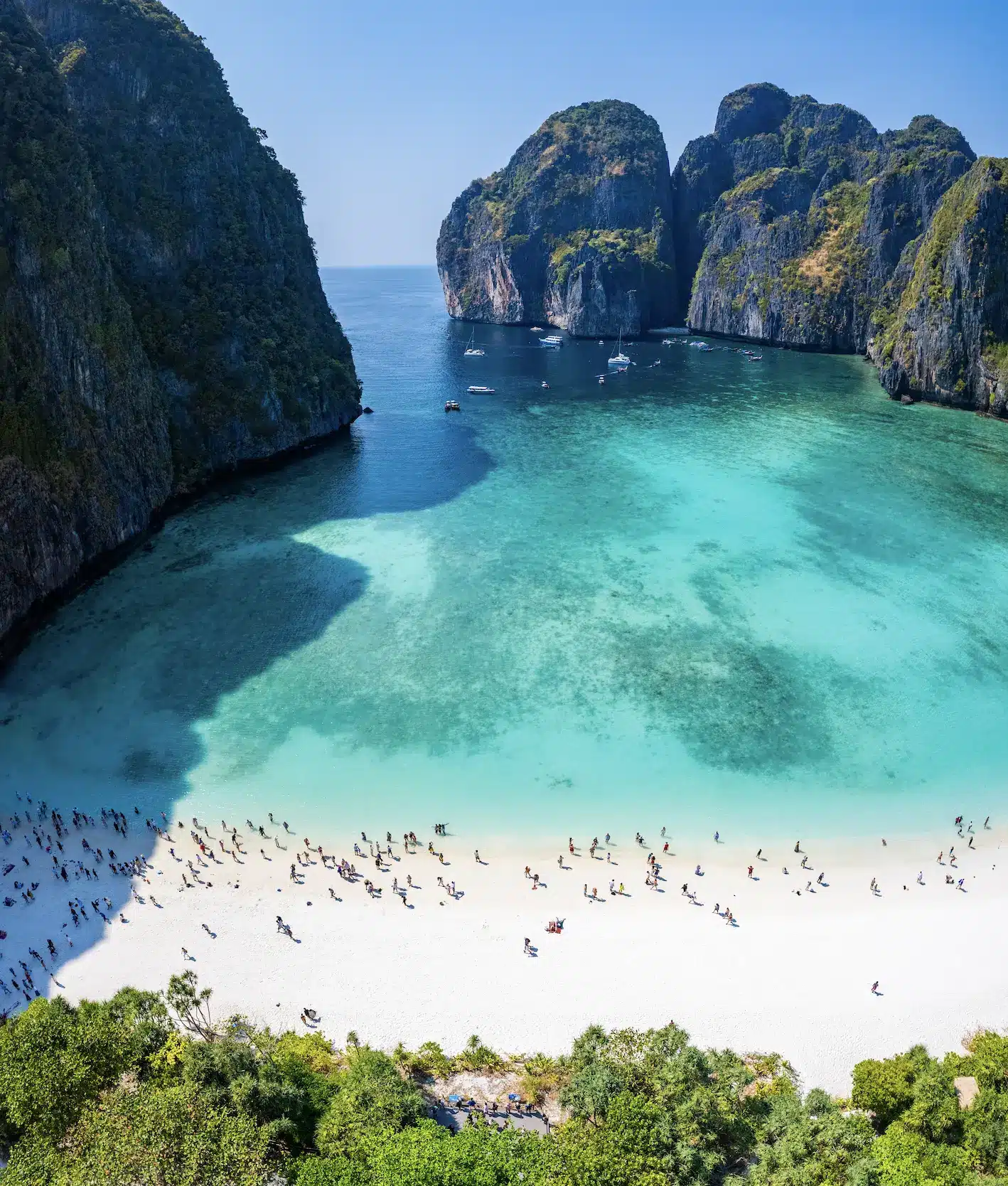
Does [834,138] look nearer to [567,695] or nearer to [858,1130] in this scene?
[567,695]

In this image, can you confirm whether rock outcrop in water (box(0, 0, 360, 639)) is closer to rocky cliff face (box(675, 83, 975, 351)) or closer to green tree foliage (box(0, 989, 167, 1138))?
green tree foliage (box(0, 989, 167, 1138))

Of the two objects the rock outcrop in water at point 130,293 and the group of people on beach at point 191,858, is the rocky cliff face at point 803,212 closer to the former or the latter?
the rock outcrop in water at point 130,293

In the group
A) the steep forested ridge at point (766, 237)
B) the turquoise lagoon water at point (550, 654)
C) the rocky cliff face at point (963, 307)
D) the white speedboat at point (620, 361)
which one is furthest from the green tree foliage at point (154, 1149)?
the white speedboat at point (620, 361)

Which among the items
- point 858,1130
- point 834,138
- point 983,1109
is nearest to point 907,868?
point 983,1109

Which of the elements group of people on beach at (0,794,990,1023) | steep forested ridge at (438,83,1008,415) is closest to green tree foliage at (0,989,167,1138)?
group of people on beach at (0,794,990,1023)

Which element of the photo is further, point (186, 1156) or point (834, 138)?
point (834, 138)
